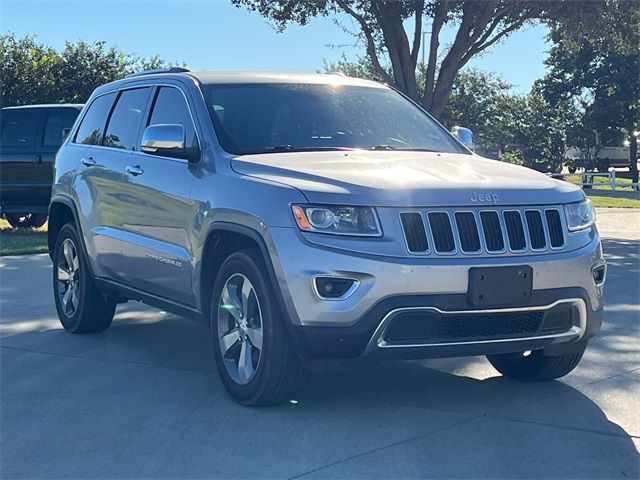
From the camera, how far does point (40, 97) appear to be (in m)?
27.5

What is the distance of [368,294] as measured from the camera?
477 centimetres

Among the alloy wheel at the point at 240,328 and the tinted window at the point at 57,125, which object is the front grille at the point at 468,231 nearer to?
the alloy wheel at the point at 240,328

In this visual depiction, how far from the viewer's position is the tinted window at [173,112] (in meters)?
6.11

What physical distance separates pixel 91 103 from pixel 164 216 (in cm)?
231

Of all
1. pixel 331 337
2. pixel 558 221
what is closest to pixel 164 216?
pixel 331 337

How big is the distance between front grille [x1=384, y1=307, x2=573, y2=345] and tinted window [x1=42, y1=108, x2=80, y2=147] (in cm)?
1228

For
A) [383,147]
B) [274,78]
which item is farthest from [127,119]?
[383,147]

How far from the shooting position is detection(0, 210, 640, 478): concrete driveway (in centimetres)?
445

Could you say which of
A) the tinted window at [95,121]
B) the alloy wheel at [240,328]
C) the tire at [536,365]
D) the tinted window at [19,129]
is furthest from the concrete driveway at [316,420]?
the tinted window at [19,129]

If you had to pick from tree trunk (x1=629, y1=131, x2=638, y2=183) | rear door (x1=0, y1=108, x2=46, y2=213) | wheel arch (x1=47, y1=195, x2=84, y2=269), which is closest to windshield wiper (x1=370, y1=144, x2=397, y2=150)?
wheel arch (x1=47, y1=195, x2=84, y2=269)

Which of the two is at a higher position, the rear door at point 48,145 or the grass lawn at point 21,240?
the rear door at point 48,145

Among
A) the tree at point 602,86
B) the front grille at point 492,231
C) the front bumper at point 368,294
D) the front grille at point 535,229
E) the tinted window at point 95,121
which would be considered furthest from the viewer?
the tree at point 602,86

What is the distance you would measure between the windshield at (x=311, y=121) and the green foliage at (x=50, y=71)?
22.3 meters

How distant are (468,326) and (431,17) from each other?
1715 cm
